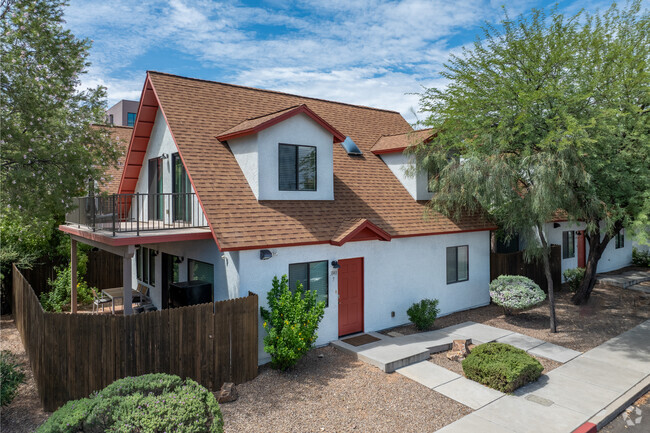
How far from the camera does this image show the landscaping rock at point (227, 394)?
26.3ft

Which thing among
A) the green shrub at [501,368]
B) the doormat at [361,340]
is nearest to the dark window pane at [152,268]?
the doormat at [361,340]

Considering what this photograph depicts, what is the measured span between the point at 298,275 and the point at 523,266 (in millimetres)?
10523

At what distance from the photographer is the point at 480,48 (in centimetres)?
1397

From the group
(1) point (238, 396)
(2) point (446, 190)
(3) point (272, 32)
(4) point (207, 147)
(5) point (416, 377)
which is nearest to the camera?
(1) point (238, 396)

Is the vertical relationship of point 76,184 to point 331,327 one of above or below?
above

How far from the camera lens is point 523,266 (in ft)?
55.2

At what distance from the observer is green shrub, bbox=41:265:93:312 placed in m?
14.8

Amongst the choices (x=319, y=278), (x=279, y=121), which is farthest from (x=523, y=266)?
(x=279, y=121)

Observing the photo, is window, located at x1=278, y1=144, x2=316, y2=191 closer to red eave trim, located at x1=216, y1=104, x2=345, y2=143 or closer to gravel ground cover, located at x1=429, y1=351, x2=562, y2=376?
red eave trim, located at x1=216, y1=104, x2=345, y2=143

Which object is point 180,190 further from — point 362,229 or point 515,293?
point 515,293

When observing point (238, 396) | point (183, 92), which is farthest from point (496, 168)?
→ point (183, 92)

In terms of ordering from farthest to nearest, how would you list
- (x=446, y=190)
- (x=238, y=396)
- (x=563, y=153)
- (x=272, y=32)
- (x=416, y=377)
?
(x=272, y=32), (x=446, y=190), (x=563, y=153), (x=416, y=377), (x=238, y=396)

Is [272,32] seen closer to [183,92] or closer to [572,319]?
[183,92]

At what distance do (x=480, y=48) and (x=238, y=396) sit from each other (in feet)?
42.3
